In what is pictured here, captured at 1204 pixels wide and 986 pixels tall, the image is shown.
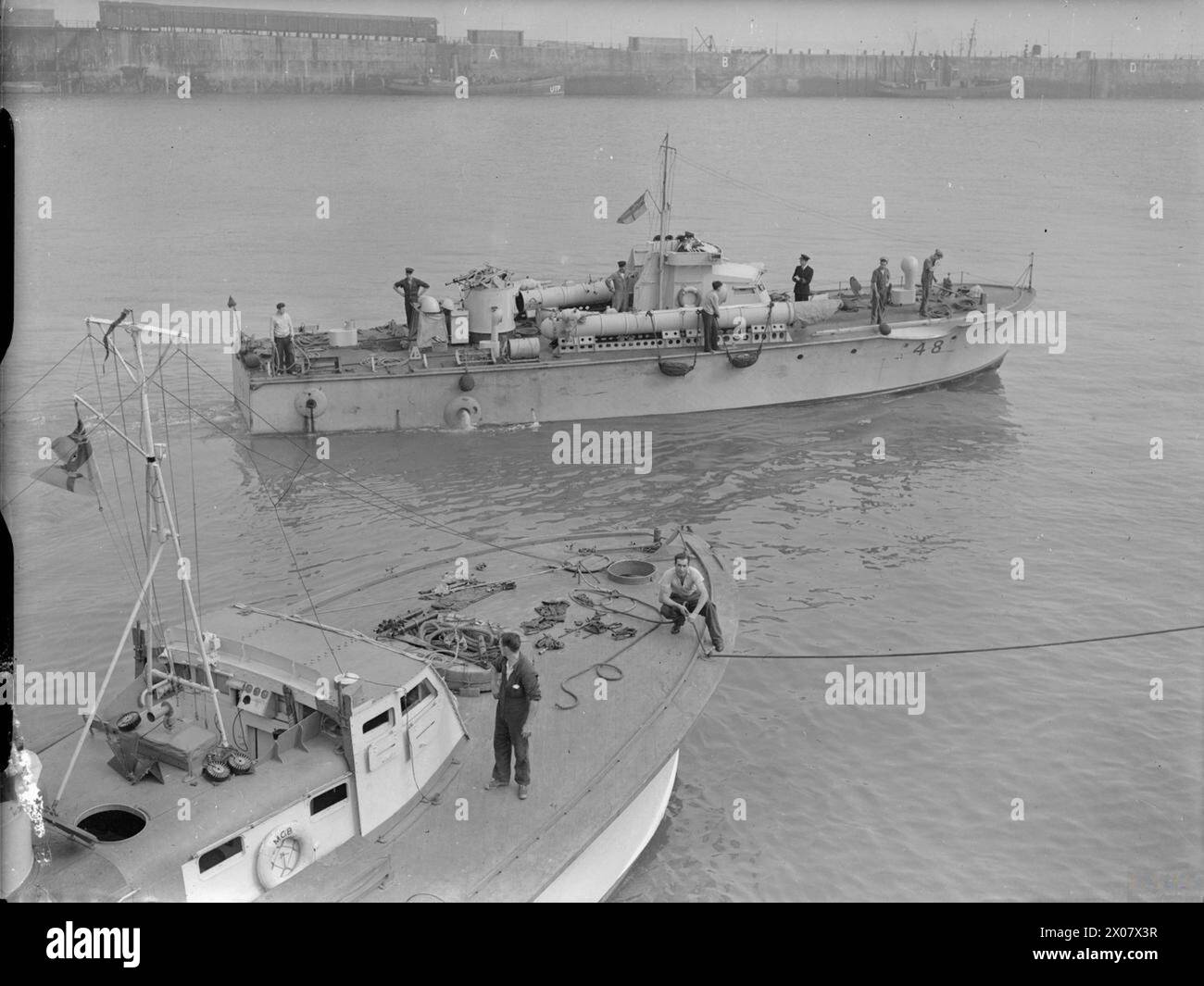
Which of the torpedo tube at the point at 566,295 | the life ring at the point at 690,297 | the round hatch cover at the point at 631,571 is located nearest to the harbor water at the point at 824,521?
the round hatch cover at the point at 631,571

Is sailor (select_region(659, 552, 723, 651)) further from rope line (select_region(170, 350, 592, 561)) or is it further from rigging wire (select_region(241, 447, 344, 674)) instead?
rope line (select_region(170, 350, 592, 561))

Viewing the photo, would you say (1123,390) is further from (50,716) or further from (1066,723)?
(50,716)

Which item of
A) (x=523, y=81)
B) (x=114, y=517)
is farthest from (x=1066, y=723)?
(x=523, y=81)

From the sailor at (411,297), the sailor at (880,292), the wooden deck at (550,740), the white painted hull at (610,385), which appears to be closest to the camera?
the wooden deck at (550,740)

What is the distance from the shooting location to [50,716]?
15.5m

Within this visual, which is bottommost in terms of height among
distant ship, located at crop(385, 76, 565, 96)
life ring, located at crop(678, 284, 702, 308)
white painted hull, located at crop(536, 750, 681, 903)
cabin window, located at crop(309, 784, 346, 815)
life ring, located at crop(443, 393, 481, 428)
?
white painted hull, located at crop(536, 750, 681, 903)

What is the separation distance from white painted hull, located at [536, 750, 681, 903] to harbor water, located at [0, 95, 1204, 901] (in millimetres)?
470

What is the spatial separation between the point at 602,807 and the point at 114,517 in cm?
1299

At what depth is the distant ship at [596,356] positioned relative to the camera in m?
25.7

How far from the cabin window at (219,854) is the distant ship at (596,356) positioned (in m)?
16.2

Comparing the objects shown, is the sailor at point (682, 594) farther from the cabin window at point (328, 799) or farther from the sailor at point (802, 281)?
the sailor at point (802, 281)

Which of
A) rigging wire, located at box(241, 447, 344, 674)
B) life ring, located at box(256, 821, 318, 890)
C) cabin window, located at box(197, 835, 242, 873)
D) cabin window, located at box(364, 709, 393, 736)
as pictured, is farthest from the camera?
rigging wire, located at box(241, 447, 344, 674)

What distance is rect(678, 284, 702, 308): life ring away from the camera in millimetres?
27609

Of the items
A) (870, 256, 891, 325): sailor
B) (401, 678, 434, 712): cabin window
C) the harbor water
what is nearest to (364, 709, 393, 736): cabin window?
(401, 678, 434, 712): cabin window
